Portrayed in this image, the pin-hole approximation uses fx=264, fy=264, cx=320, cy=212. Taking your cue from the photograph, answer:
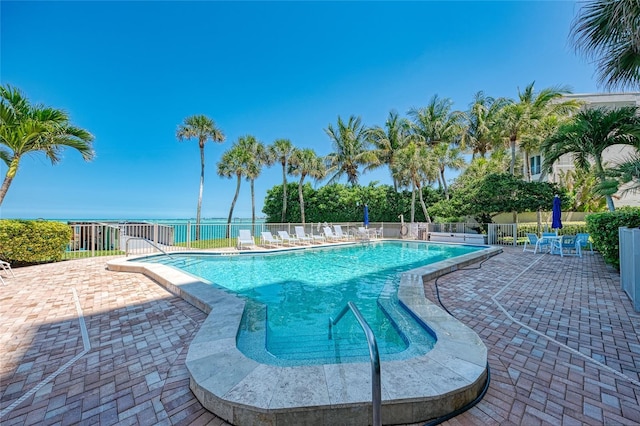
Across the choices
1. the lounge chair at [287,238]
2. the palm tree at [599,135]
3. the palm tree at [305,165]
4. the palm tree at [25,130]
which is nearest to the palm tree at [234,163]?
the palm tree at [305,165]

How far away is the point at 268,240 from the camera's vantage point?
42.6 ft

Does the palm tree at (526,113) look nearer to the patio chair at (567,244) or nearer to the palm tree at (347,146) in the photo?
the patio chair at (567,244)

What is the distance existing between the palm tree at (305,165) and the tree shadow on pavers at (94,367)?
1734 centimetres

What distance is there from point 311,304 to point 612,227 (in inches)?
300

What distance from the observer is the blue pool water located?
126 inches

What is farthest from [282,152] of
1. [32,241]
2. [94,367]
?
[94,367]

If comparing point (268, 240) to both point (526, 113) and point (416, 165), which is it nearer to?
point (416, 165)

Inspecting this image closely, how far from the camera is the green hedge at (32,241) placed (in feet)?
23.1

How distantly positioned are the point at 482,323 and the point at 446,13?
10.9 meters

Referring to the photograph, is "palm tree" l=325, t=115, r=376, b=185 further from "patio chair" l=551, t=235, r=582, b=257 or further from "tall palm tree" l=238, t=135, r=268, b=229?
"patio chair" l=551, t=235, r=582, b=257

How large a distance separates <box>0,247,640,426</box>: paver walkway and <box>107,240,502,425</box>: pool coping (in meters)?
0.17

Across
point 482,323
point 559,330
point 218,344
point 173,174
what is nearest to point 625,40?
point 559,330

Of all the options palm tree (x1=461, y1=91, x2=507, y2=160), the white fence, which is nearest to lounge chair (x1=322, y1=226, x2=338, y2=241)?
the white fence

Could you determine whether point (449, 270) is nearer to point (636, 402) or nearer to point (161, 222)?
point (636, 402)
